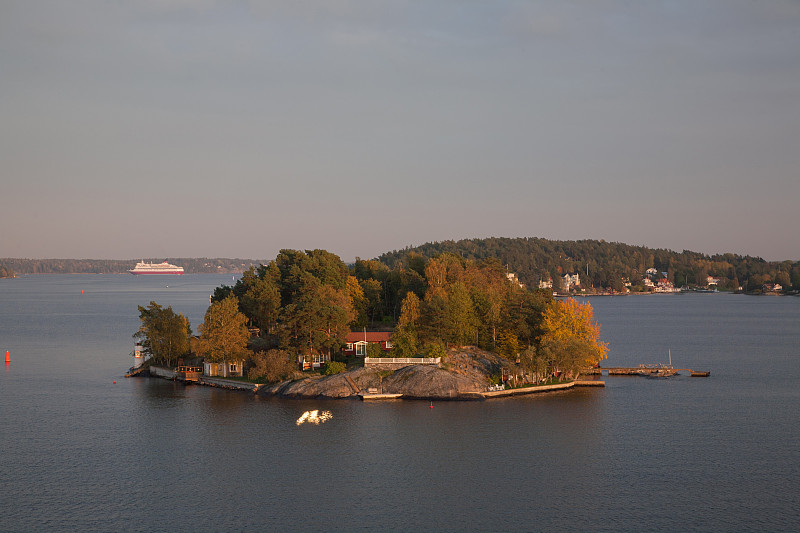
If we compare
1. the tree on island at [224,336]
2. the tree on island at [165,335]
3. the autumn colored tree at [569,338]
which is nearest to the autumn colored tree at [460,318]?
the autumn colored tree at [569,338]

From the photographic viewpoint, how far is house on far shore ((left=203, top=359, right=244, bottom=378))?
8500 cm

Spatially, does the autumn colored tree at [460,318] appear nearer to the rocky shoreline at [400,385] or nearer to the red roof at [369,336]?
the rocky shoreline at [400,385]

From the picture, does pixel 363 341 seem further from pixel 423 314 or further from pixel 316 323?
pixel 423 314

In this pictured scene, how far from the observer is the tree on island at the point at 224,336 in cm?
8269

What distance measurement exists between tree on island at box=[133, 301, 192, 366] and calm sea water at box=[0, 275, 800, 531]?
8058 mm

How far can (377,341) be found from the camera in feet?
276

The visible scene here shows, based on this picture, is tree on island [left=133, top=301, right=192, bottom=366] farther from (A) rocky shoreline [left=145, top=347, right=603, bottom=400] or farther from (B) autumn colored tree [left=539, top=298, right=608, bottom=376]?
(B) autumn colored tree [left=539, top=298, right=608, bottom=376]

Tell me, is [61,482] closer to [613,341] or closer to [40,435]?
[40,435]

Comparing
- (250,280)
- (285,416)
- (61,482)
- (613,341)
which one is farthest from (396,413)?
(613,341)

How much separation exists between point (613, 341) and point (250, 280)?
67.8m

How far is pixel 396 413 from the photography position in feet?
217

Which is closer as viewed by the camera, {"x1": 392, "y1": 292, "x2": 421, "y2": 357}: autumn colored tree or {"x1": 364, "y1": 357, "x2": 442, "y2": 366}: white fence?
{"x1": 364, "y1": 357, "x2": 442, "y2": 366}: white fence

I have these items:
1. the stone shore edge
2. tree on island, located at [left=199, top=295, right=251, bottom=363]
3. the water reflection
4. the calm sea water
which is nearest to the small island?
tree on island, located at [left=199, top=295, right=251, bottom=363]

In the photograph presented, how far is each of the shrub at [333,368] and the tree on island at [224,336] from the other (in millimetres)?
10655
